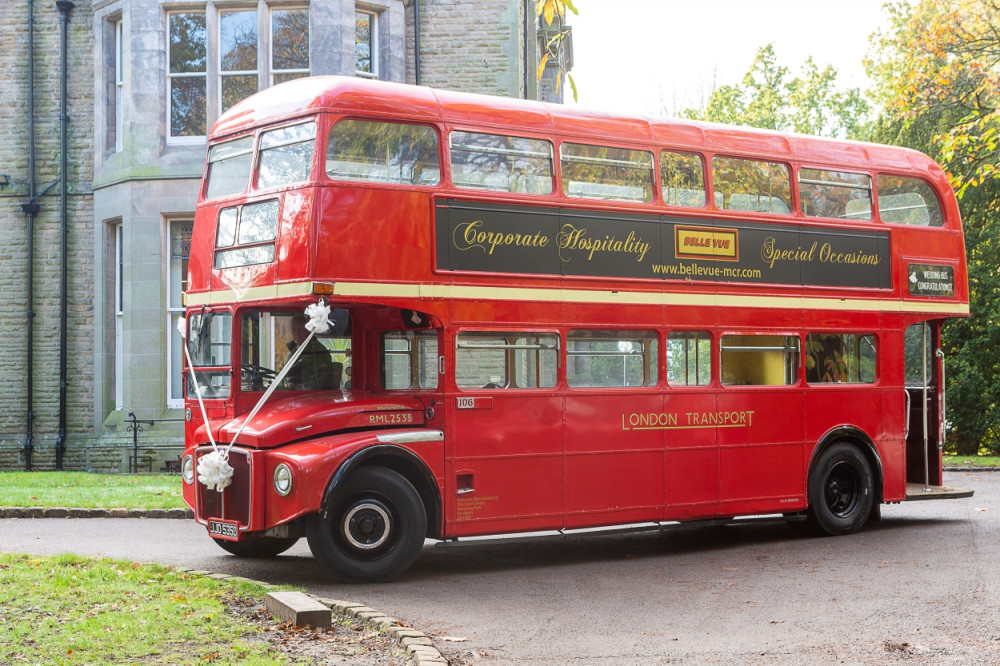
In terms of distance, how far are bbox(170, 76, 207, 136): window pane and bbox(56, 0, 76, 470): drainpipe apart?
2672mm

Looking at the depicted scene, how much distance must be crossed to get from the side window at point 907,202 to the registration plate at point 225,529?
8.30m

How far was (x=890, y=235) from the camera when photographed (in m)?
14.8

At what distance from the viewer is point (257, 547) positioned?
12.3 meters

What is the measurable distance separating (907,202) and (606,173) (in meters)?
4.56

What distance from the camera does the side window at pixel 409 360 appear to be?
11539 mm

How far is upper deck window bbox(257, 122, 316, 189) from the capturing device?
11.0m

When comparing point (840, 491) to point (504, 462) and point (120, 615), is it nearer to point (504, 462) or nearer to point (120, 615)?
point (504, 462)

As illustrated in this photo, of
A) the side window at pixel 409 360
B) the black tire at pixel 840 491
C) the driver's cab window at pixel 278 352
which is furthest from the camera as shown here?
the black tire at pixel 840 491

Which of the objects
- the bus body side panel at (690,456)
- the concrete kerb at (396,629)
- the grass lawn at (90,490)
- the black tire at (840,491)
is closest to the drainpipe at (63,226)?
the grass lawn at (90,490)

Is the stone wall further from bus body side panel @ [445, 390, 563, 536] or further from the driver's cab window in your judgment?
bus body side panel @ [445, 390, 563, 536]

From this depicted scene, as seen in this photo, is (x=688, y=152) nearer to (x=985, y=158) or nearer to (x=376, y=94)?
(x=376, y=94)

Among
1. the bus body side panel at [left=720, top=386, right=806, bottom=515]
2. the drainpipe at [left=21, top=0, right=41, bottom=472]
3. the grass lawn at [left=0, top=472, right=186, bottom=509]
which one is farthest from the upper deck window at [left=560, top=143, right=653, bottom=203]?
the drainpipe at [left=21, top=0, right=41, bottom=472]

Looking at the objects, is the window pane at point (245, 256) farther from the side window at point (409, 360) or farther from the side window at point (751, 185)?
the side window at point (751, 185)

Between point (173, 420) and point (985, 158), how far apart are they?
18.5 m
